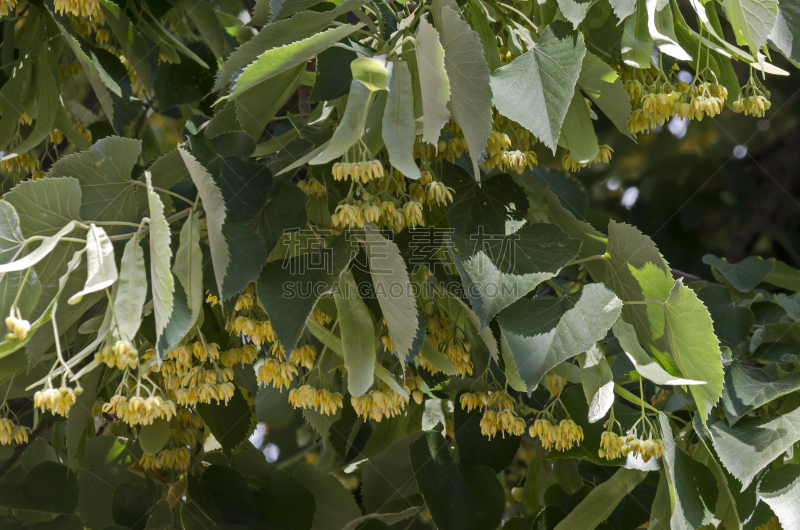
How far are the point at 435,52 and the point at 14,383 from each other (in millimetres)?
802

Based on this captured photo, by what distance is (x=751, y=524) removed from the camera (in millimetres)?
967

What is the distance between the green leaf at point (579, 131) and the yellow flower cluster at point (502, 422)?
35 centimetres

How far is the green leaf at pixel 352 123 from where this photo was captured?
0.67 metres

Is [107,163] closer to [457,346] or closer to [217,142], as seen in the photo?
[217,142]

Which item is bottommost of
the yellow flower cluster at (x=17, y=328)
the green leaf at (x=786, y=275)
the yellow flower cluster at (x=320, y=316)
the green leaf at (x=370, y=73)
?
the green leaf at (x=786, y=275)

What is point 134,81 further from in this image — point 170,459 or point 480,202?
point 480,202

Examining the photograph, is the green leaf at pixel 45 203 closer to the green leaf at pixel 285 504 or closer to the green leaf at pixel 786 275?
the green leaf at pixel 285 504

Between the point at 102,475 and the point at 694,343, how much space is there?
1.03 meters

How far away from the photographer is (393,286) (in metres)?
0.74

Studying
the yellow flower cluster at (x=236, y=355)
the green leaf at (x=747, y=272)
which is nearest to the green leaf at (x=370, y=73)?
the yellow flower cluster at (x=236, y=355)

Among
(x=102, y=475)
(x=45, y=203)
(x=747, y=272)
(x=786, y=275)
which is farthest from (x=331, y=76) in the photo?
(x=786, y=275)

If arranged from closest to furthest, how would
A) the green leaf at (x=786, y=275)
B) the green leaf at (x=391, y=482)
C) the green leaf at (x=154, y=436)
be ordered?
the green leaf at (x=154, y=436) < the green leaf at (x=391, y=482) < the green leaf at (x=786, y=275)

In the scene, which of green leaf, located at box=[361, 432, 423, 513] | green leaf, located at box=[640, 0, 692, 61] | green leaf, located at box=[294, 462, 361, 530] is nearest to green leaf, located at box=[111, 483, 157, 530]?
green leaf, located at box=[294, 462, 361, 530]

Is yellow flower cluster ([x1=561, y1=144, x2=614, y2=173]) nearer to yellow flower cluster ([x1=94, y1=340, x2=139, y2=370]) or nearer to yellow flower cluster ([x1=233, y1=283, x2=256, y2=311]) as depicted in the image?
yellow flower cluster ([x1=233, y1=283, x2=256, y2=311])
